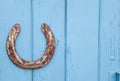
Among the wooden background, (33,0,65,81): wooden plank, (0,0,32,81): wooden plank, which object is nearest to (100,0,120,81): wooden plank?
the wooden background

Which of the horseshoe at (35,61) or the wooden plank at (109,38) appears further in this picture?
the wooden plank at (109,38)

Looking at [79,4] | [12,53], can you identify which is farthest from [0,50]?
[79,4]

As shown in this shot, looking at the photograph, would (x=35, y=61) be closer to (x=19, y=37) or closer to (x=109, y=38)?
(x=19, y=37)

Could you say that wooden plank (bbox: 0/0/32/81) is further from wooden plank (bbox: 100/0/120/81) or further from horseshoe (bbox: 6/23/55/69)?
wooden plank (bbox: 100/0/120/81)

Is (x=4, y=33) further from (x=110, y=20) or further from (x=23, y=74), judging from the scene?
(x=110, y=20)

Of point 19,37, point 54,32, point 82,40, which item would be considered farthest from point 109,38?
point 19,37

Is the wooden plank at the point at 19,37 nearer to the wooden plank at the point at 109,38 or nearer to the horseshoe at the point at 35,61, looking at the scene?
the horseshoe at the point at 35,61

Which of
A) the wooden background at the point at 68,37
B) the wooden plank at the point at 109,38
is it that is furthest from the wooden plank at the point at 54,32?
the wooden plank at the point at 109,38
